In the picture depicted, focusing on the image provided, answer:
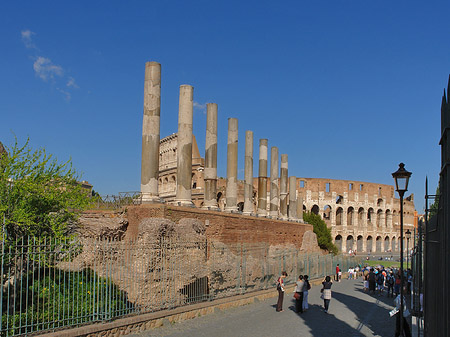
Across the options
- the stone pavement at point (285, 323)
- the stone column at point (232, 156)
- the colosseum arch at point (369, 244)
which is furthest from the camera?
the colosseum arch at point (369, 244)

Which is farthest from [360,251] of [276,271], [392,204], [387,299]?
[276,271]

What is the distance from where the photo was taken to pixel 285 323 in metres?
11.1

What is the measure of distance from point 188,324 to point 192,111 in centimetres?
829

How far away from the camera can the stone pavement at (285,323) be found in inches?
382

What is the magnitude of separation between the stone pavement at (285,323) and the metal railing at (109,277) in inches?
28.8

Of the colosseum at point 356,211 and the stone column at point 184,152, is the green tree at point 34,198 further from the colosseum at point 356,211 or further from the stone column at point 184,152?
the colosseum at point 356,211

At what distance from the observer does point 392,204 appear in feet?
201

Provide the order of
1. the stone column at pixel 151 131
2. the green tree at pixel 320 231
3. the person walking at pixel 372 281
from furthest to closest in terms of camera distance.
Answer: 1. the green tree at pixel 320 231
2. the person walking at pixel 372 281
3. the stone column at pixel 151 131

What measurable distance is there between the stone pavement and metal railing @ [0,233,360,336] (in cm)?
73

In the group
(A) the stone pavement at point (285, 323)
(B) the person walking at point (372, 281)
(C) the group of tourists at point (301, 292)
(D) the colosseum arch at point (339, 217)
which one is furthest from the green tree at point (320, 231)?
(C) the group of tourists at point (301, 292)

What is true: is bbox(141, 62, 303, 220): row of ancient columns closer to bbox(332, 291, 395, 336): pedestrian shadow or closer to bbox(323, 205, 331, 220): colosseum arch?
bbox(332, 291, 395, 336): pedestrian shadow

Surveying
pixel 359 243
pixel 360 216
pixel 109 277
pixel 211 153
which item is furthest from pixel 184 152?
pixel 359 243

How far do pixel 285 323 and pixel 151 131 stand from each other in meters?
6.72

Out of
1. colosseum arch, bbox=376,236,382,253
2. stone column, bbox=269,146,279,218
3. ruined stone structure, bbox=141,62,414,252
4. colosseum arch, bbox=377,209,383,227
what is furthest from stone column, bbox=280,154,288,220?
colosseum arch, bbox=376,236,382,253
